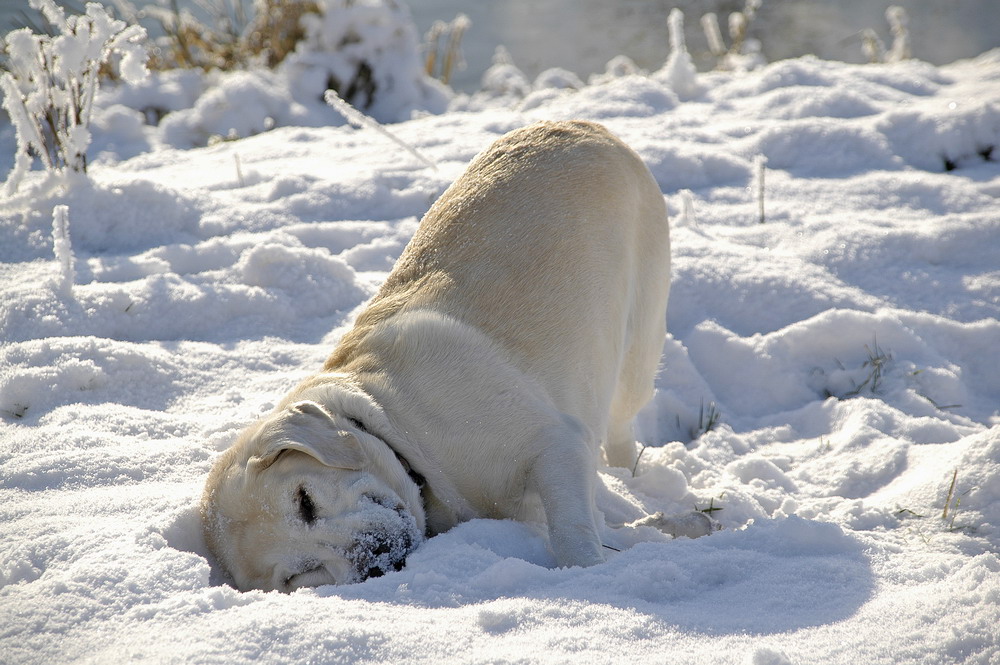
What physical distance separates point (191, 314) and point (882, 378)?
317 centimetres

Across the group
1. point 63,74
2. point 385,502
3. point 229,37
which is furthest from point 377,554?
point 229,37

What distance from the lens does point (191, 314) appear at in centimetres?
392

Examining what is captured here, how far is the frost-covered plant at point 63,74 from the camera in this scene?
436 centimetres

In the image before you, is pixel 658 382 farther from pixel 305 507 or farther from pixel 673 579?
pixel 305 507

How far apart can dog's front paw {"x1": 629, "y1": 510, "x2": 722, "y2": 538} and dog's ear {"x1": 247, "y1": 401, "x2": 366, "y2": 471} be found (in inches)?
42.1

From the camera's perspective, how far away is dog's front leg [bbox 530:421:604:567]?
2316mm

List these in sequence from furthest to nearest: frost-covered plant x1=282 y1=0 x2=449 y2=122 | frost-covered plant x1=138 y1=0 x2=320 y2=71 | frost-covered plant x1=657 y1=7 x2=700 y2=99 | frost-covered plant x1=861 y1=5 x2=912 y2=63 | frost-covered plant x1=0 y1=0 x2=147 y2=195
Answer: frost-covered plant x1=138 y1=0 x2=320 y2=71 → frost-covered plant x1=861 y1=5 x2=912 y2=63 → frost-covered plant x1=282 y1=0 x2=449 y2=122 → frost-covered plant x1=657 y1=7 x2=700 y2=99 → frost-covered plant x1=0 y1=0 x2=147 y2=195

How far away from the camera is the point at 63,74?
4.53 meters

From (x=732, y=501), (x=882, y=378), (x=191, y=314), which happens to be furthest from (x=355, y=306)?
(x=882, y=378)

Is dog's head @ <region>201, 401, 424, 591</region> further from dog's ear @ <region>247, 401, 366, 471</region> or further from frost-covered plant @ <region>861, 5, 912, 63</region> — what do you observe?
frost-covered plant @ <region>861, 5, 912, 63</region>

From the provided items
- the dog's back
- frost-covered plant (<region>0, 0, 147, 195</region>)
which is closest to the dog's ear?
the dog's back

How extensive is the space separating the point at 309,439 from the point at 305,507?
19cm

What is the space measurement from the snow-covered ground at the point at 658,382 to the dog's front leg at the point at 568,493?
4.0 inches

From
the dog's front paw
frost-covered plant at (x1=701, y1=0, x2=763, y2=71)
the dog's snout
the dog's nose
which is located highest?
frost-covered plant at (x1=701, y1=0, x2=763, y2=71)
